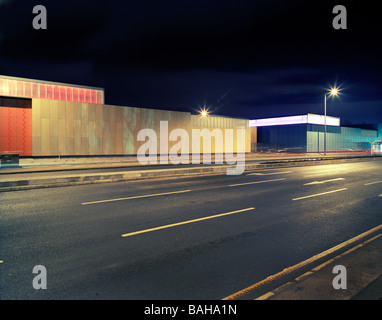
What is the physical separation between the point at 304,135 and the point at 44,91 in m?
53.2

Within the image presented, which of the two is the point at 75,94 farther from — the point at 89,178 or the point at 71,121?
A: the point at 89,178

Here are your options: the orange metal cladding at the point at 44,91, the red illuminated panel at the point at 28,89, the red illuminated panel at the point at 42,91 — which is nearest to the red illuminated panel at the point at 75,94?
the orange metal cladding at the point at 44,91

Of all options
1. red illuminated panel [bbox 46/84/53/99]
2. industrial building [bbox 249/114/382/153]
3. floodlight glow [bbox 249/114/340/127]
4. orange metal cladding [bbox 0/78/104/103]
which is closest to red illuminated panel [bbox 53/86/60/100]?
orange metal cladding [bbox 0/78/104/103]

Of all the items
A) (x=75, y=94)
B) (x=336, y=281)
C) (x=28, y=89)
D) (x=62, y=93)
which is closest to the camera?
(x=336, y=281)

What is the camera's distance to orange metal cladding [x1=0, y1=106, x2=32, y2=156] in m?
32.4

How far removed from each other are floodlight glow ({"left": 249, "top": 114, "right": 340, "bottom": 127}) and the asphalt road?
5840 cm

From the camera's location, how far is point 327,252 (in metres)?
5.36

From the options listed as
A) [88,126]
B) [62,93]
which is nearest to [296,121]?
[88,126]

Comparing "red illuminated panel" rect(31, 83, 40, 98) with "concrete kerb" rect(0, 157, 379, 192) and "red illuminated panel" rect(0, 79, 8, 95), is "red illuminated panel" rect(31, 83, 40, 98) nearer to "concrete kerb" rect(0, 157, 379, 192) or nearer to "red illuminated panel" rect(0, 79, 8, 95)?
"red illuminated panel" rect(0, 79, 8, 95)

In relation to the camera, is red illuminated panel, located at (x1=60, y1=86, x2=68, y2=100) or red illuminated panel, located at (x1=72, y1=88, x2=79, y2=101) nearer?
red illuminated panel, located at (x1=60, y1=86, x2=68, y2=100)

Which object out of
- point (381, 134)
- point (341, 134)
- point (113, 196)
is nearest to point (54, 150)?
point (113, 196)

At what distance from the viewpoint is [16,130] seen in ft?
109

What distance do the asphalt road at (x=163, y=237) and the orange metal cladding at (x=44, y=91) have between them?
27387 millimetres
